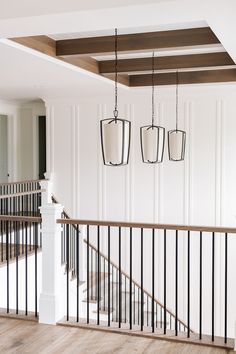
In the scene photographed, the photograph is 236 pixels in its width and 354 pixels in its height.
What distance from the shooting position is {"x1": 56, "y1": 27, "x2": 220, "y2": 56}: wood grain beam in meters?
5.19

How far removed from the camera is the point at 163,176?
9.08 meters

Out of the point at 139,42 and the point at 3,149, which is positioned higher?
the point at 139,42

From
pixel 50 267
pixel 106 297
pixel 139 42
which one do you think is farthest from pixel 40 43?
pixel 106 297

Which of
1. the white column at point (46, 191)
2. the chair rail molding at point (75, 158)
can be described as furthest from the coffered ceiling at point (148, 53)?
the white column at point (46, 191)

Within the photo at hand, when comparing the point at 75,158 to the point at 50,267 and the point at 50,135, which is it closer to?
the point at 50,135

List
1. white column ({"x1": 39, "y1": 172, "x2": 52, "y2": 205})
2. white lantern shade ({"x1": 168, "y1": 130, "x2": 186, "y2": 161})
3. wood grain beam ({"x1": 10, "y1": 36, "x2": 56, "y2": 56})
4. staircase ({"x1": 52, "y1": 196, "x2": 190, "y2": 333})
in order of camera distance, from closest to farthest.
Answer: wood grain beam ({"x1": 10, "y1": 36, "x2": 56, "y2": 56}), white lantern shade ({"x1": 168, "y1": 130, "x2": 186, "y2": 161}), staircase ({"x1": 52, "y1": 196, "x2": 190, "y2": 333}), white column ({"x1": 39, "y1": 172, "x2": 52, "y2": 205})

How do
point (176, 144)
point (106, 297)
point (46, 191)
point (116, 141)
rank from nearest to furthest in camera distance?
1. point (116, 141)
2. point (176, 144)
3. point (106, 297)
4. point (46, 191)

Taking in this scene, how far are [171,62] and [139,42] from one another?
1.32 metres

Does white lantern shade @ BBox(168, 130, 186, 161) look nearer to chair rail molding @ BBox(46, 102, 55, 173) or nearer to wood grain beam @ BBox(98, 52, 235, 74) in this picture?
wood grain beam @ BBox(98, 52, 235, 74)

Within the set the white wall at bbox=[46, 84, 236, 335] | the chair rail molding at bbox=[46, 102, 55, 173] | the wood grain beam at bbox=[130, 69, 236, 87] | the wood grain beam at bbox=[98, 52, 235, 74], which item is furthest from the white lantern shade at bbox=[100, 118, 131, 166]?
the chair rail molding at bbox=[46, 102, 55, 173]

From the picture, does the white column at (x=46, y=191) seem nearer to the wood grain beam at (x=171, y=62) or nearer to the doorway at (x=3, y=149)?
the doorway at (x=3, y=149)

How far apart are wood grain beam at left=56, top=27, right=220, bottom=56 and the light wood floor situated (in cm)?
306

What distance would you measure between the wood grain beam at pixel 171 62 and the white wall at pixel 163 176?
62.9 inches

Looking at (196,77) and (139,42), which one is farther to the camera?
(196,77)
